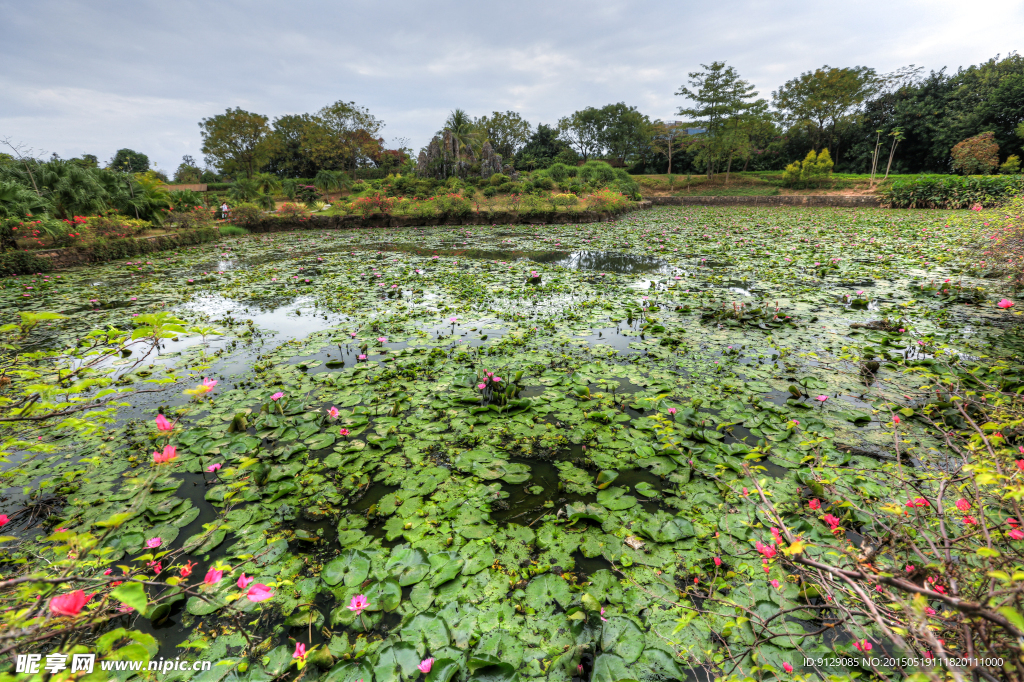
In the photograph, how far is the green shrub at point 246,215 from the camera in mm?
15414

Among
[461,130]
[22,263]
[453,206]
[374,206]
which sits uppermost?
[461,130]

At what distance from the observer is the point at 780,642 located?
4.28 ft

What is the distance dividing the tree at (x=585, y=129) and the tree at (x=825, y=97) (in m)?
18.2

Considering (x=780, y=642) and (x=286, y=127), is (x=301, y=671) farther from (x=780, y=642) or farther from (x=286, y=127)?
(x=286, y=127)

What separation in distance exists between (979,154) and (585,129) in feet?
112

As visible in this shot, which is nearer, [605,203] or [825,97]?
[605,203]

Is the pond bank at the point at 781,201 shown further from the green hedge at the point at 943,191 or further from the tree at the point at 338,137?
the tree at the point at 338,137

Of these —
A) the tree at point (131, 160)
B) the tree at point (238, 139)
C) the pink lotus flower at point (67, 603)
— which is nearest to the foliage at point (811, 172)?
the pink lotus flower at point (67, 603)

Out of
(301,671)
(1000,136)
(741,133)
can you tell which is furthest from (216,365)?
(1000,136)

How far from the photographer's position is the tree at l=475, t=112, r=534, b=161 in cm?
4231

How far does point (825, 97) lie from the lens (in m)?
29.9

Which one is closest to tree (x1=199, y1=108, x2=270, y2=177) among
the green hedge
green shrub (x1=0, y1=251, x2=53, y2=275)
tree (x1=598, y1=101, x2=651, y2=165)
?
green shrub (x1=0, y1=251, x2=53, y2=275)

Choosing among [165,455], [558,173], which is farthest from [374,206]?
[165,455]

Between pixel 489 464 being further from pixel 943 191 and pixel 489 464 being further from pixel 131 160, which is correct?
pixel 131 160
